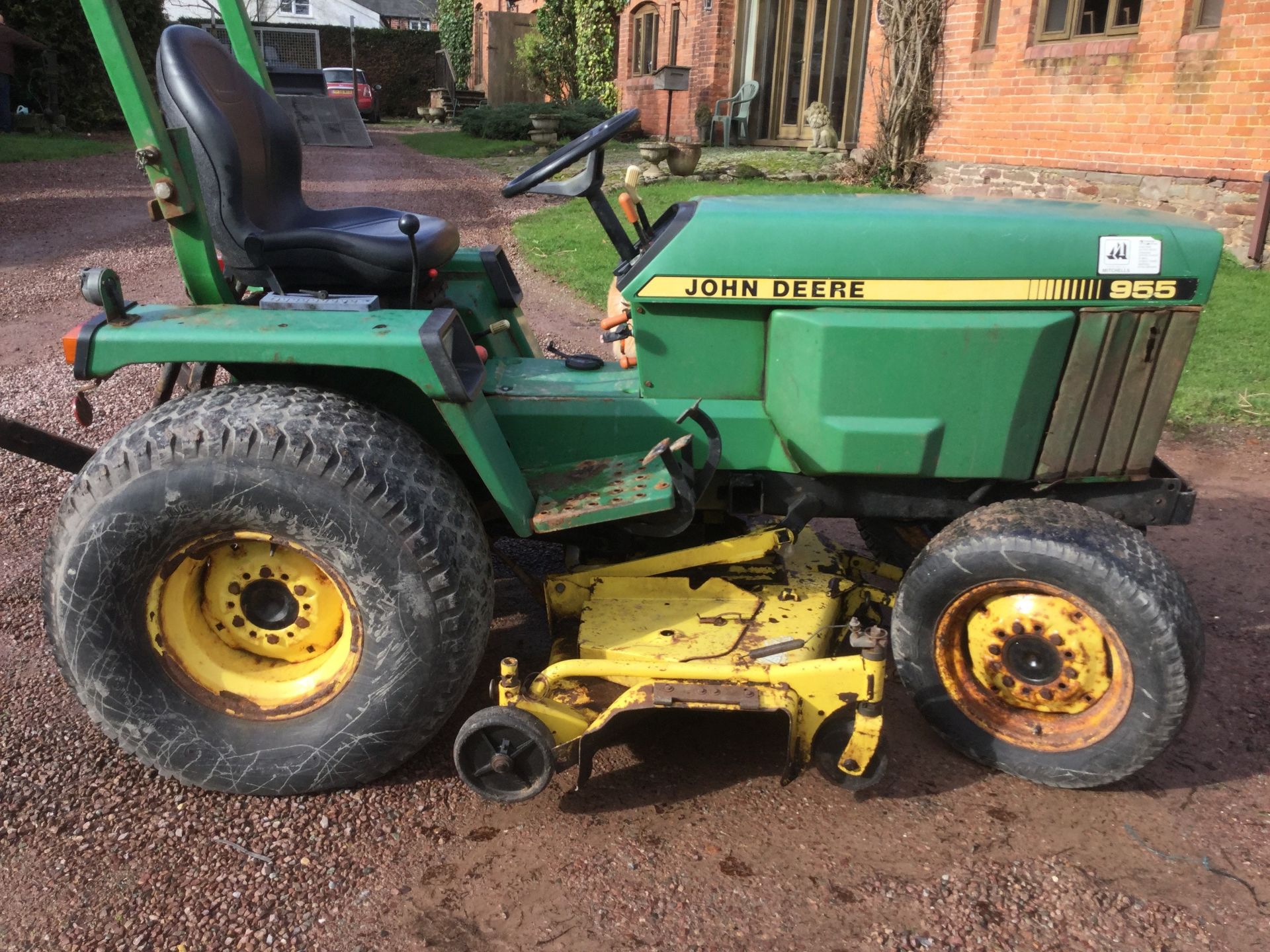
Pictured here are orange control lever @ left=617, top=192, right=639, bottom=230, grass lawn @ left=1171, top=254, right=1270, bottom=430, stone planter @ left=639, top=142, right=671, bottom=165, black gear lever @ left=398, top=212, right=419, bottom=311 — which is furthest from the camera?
stone planter @ left=639, top=142, right=671, bottom=165

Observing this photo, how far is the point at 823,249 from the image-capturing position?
2549 mm

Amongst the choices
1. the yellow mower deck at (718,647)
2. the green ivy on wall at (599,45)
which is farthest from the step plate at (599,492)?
the green ivy on wall at (599,45)

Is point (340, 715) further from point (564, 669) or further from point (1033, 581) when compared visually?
point (1033, 581)

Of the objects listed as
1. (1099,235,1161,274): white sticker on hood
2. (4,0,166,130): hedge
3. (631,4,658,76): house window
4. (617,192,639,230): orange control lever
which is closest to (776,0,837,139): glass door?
(631,4,658,76): house window

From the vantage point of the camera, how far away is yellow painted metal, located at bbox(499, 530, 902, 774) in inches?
94.0

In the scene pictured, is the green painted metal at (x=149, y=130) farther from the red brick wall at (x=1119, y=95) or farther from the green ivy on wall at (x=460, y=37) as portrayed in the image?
the green ivy on wall at (x=460, y=37)

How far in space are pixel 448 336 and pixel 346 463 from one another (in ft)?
1.26

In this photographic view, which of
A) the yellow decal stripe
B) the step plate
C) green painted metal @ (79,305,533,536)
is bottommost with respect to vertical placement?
the step plate

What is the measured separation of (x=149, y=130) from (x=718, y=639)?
1.82 m

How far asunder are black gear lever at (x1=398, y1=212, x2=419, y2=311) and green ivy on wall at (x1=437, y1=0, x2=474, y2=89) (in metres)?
30.0

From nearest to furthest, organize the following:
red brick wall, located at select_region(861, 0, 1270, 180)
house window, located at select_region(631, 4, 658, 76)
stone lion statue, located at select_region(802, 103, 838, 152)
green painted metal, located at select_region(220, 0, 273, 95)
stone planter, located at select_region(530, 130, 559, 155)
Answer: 1. green painted metal, located at select_region(220, 0, 273, 95)
2. red brick wall, located at select_region(861, 0, 1270, 180)
3. stone lion statue, located at select_region(802, 103, 838, 152)
4. stone planter, located at select_region(530, 130, 559, 155)
5. house window, located at select_region(631, 4, 658, 76)

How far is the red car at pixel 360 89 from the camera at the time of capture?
1012 inches

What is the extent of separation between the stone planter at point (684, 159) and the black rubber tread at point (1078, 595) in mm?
10424

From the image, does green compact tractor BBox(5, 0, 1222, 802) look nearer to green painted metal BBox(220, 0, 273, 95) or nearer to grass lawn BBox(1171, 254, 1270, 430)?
green painted metal BBox(220, 0, 273, 95)
